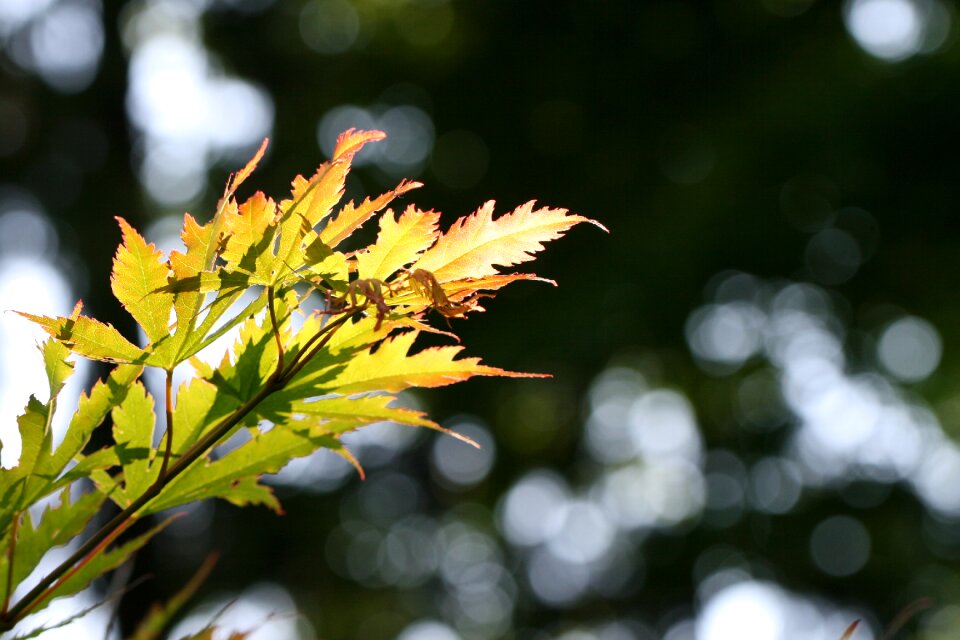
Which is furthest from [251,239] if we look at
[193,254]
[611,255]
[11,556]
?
[611,255]

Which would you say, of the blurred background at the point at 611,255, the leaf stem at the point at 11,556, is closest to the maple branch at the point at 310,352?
the leaf stem at the point at 11,556

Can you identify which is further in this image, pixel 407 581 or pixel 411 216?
pixel 407 581

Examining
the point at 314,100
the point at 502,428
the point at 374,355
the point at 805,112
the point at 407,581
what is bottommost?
the point at 374,355

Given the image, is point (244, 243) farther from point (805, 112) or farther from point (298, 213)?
point (805, 112)

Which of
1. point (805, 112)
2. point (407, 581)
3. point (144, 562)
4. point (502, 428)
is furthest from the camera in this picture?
point (407, 581)

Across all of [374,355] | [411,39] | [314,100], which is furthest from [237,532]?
[374,355]

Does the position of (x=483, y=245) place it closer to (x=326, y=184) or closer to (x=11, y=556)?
(x=326, y=184)

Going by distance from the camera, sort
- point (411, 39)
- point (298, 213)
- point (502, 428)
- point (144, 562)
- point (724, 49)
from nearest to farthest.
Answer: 1. point (298, 213)
2. point (144, 562)
3. point (724, 49)
4. point (411, 39)
5. point (502, 428)
